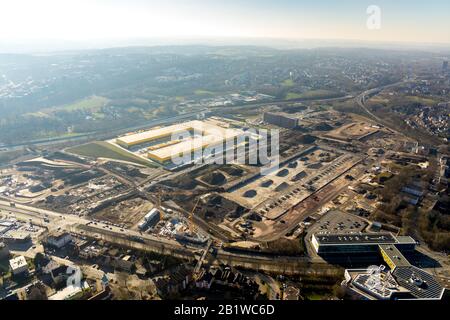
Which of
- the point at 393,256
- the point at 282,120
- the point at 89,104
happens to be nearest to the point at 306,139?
the point at 282,120

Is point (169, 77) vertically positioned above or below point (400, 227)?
above

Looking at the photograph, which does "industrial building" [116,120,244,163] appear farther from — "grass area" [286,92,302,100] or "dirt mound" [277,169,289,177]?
"grass area" [286,92,302,100]

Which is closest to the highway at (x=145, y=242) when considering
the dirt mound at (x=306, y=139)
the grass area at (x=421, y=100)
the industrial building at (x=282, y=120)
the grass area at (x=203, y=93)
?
the dirt mound at (x=306, y=139)

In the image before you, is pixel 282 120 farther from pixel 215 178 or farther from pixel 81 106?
pixel 81 106

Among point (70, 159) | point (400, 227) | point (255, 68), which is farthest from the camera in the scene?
point (255, 68)
